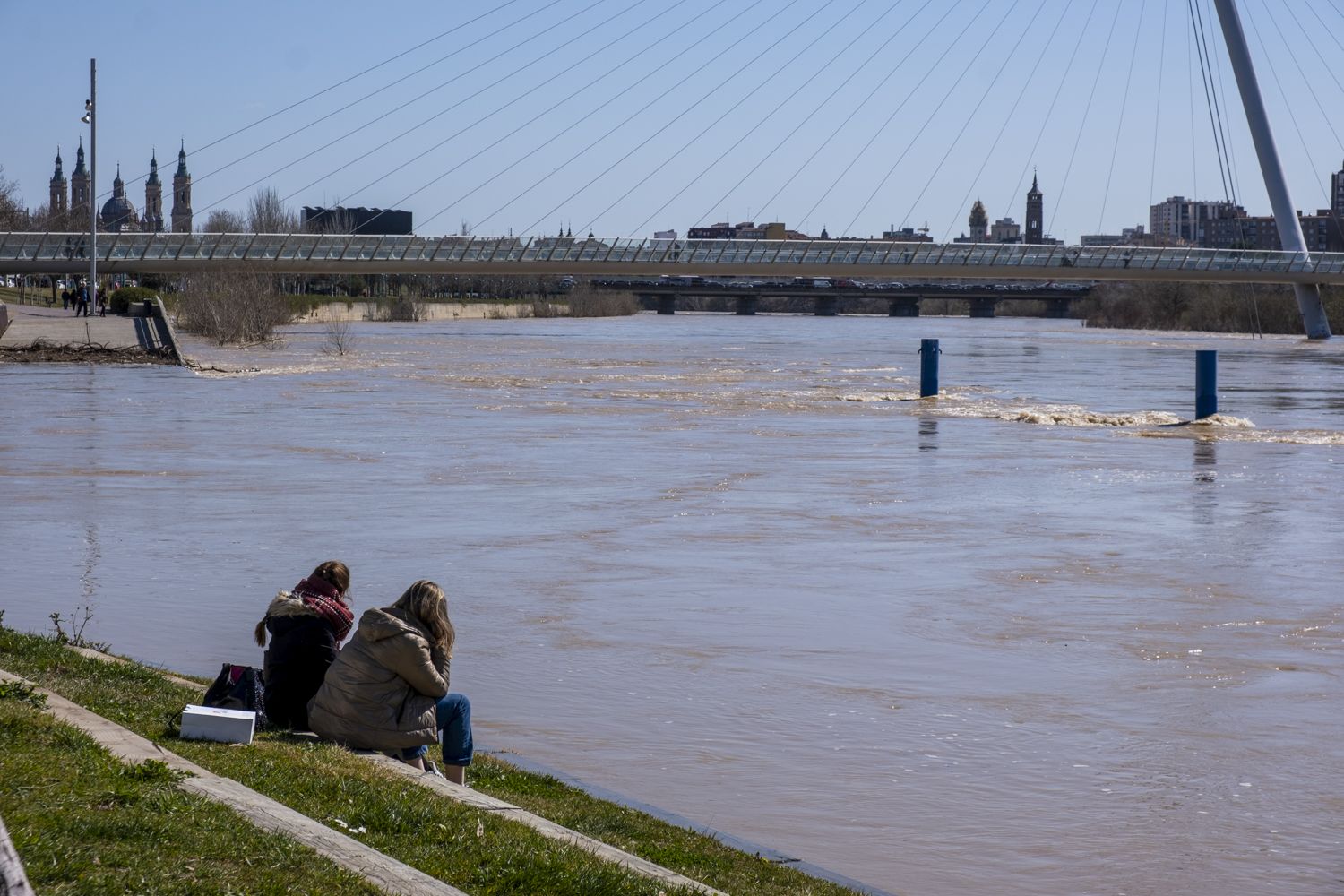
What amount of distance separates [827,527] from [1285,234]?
226 ft

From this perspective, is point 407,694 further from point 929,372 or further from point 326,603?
point 929,372

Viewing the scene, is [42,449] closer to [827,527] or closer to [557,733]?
[827,527]

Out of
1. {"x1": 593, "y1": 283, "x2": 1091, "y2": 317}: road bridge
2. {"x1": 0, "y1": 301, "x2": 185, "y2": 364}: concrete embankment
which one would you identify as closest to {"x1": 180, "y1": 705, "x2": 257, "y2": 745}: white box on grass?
{"x1": 0, "y1": 301, "x2": 185, "y2": 364}: concrete embankment

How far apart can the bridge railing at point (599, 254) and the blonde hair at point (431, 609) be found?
6750 cm

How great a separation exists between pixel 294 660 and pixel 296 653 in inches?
1.4

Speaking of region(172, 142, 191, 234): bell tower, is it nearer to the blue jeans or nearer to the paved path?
the paved path

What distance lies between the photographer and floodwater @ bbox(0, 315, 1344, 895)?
705cm

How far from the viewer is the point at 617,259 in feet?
266

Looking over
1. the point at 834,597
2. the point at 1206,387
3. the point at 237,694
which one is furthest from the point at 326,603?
the point at 1206,387

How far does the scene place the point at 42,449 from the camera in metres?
21.5

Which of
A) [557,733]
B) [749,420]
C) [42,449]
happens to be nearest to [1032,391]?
[749,420]

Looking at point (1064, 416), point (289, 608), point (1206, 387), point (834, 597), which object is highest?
point (1206, 387)

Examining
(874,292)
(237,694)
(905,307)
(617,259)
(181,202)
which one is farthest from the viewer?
(181,202)

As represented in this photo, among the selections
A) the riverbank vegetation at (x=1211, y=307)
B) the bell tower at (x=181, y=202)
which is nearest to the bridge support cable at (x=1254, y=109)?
the riverbank vegetation at (x=1211, y=307)
